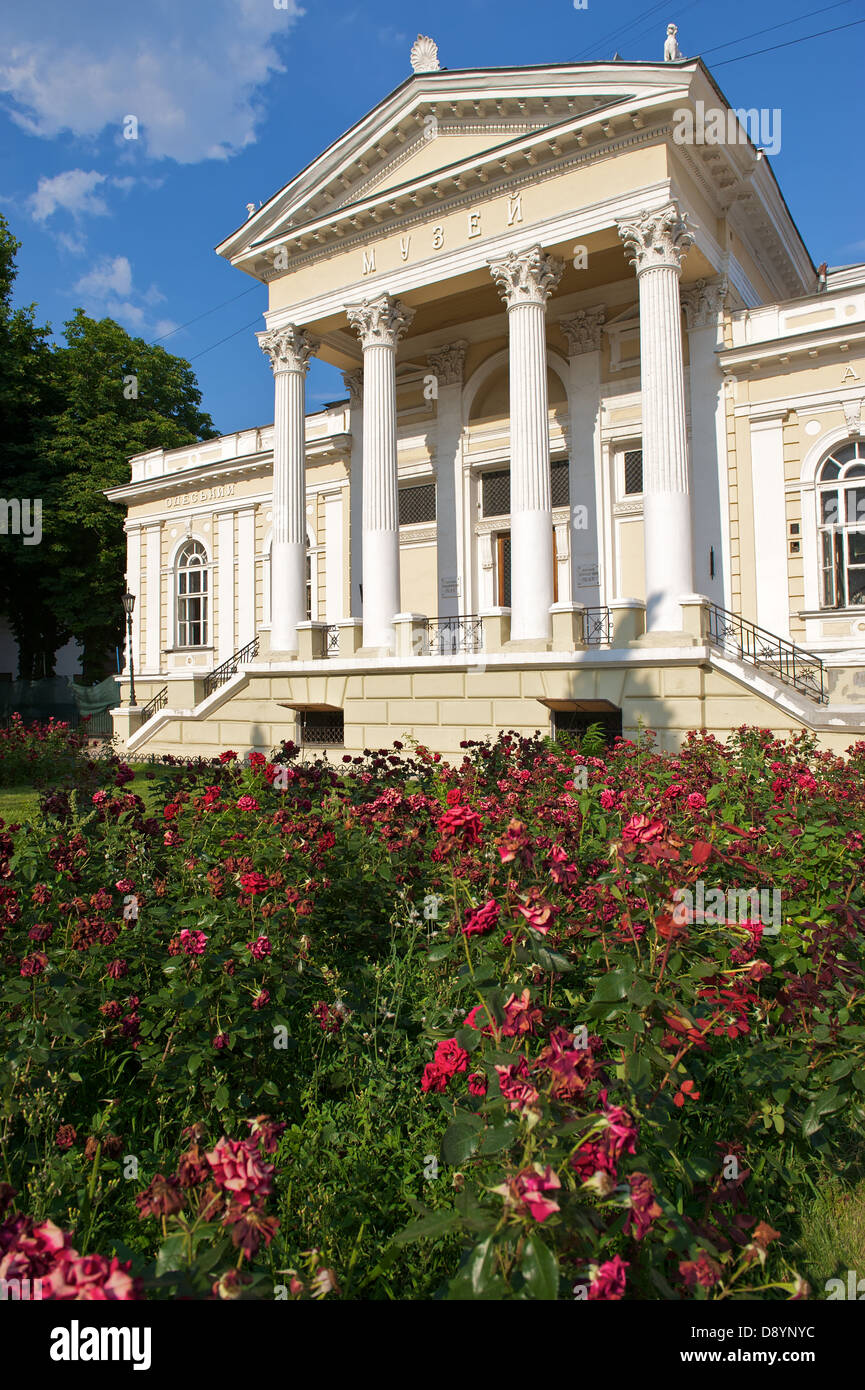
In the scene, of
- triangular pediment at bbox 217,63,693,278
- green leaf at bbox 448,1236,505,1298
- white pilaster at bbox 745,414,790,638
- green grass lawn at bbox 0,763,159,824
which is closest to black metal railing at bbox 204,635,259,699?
green grass lawn at bbox 0,763,159,824

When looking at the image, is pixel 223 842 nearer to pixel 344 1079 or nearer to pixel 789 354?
pixel 344 1079

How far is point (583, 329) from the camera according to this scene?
18938 mm

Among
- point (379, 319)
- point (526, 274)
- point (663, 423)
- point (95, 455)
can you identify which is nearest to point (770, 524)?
point (663, 423)

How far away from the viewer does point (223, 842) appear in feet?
16.3

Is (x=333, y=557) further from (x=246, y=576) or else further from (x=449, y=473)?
(x=449, y=473)

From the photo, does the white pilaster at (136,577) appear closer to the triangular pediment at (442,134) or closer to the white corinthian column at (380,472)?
the triangular pediment at (442,134)

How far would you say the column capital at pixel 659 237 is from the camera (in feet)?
47.9

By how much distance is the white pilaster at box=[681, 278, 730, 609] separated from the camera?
17.2 m

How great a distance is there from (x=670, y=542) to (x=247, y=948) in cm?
1271

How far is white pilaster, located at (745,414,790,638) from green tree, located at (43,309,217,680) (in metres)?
26.8

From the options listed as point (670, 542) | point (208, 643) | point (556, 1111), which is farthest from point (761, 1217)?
point (208, 643)

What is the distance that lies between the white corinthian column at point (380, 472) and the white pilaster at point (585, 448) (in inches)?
166

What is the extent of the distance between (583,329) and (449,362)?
12.5 ft

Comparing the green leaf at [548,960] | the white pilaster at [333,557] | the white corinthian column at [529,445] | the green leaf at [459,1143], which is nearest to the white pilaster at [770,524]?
the white corinthian column at [529,445]
